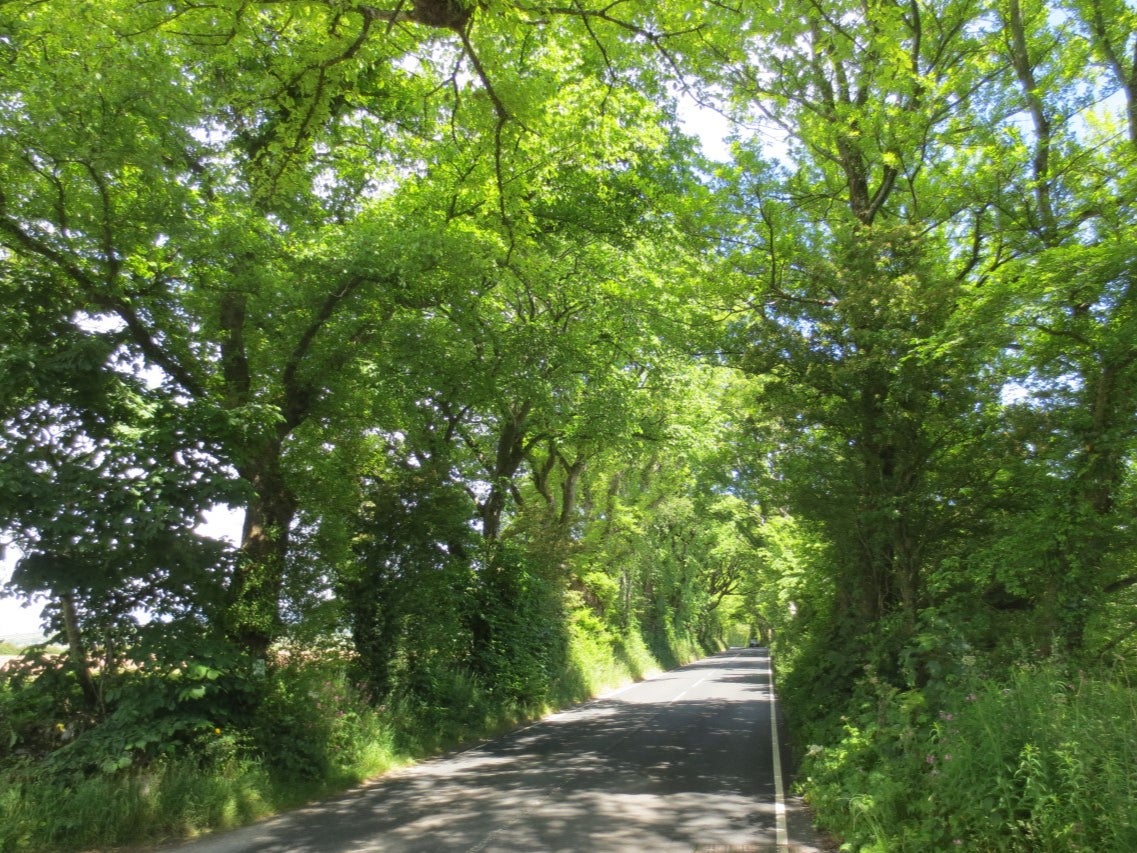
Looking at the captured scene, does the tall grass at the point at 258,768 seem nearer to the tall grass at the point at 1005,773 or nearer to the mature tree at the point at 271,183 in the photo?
the mature tree at the point at 271,183

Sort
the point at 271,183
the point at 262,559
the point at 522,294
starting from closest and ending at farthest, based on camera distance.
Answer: the point at 271,183, the point at 262,559, the point at 522,294

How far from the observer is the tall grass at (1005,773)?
4.48 m

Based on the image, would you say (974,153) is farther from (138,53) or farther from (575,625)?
(575,625)

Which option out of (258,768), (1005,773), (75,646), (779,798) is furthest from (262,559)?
(1005,773)

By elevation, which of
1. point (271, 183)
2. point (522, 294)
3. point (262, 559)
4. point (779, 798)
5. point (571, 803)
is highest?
point (522, 294)

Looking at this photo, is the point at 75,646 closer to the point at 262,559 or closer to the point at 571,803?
the point at 262,559

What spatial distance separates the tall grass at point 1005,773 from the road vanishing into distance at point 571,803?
1.11m

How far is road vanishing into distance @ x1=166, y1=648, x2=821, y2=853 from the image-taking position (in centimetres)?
699

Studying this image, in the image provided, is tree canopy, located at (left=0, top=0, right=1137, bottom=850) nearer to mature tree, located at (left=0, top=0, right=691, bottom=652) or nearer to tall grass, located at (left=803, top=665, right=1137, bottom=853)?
mature tree, located at (left=0, top=0, right=691, bottom=652)

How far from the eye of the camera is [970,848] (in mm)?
5070

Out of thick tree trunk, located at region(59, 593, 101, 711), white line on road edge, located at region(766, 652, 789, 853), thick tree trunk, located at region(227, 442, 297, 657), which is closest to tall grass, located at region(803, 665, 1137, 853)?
white line on road edge, located at region(766, 652, 789, 853)

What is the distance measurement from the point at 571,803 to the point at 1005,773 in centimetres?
488

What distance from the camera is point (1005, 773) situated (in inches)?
206

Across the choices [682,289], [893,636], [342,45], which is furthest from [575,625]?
[342,45]
